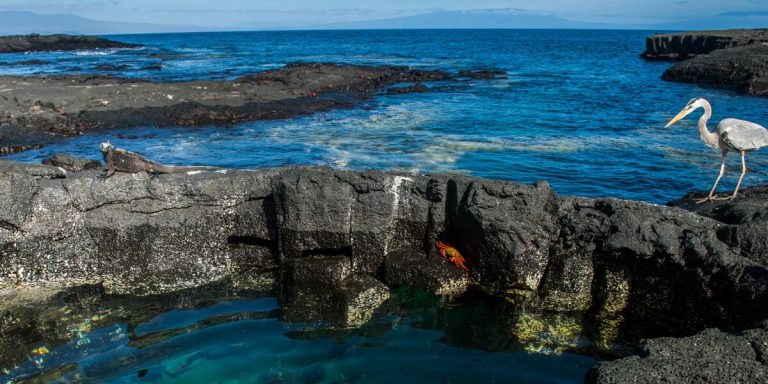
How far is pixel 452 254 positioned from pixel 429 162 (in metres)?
7.88

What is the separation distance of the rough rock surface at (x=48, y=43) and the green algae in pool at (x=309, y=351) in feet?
246

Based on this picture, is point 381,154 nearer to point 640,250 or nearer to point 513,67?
point 640,250

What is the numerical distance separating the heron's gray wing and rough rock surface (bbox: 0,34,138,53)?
77587mm

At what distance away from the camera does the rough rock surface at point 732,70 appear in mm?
29286

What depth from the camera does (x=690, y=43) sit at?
5153 centimetres

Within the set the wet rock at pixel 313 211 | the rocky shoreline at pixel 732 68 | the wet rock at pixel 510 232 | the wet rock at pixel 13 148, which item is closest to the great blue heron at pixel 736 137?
the wet rock at pixel 510 232

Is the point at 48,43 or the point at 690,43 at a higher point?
the point at 48,43

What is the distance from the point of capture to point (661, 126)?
2019 centimetres

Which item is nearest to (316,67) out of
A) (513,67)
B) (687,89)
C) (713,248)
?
(513,67)

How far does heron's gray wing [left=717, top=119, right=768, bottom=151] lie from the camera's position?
875 centimetres

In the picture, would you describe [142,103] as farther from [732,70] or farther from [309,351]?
[732,70]

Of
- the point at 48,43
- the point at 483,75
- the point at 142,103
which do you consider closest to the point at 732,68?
the point at 483,75

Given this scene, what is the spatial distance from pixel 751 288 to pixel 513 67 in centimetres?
4201

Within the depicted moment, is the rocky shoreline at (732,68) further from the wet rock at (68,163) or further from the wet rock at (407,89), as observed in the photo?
the wet rock at (68,163)
